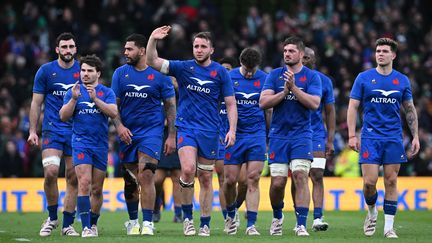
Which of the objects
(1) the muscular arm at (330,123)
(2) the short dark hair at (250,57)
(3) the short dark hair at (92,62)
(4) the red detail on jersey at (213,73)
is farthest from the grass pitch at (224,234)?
(2) the short dark hair at (250,57)

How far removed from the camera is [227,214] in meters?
15.8

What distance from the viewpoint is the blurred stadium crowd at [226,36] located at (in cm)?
2638

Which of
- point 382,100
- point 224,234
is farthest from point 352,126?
point 224,234

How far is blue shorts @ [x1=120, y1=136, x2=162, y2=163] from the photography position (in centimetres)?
1480

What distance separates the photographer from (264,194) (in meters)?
24.1

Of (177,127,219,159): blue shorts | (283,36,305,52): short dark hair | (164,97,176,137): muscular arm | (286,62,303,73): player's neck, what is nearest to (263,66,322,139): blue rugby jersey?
(286,62,303,73): player's neck

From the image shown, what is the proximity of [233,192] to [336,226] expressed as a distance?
2271 millimetres

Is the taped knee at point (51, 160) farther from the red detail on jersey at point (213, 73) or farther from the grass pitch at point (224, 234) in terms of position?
the red detail on jersey at point (213, 73)

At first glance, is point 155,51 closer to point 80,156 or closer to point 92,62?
point 92,62

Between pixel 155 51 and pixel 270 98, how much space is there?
5.56ft

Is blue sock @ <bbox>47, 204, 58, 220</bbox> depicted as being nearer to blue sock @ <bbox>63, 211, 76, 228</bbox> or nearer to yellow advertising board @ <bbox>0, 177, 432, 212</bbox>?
blue sock @ <bbox>63, 211, 76, 228</bbox>

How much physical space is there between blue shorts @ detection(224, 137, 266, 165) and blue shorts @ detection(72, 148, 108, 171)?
2.20m

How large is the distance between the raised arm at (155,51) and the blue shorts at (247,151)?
2066 mm

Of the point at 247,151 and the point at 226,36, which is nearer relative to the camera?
the point at 247,151
